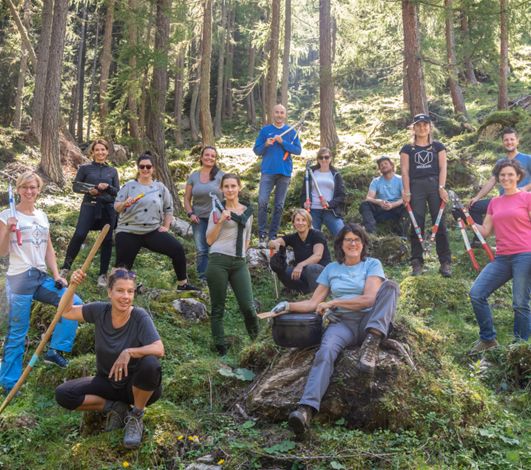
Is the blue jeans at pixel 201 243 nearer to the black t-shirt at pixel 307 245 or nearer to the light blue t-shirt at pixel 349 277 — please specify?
the black t-shirt at pixel 307 245

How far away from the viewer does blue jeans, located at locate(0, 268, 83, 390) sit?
5.04 metres

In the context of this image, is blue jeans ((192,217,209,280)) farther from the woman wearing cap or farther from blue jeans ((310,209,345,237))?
the woman wearing cap

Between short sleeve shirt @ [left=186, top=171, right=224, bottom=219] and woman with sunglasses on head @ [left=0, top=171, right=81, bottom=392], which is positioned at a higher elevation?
short sleeve shirt @ [left=186, top=171, right=224, bottom=219]

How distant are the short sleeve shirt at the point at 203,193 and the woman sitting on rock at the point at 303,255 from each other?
42.3 inches

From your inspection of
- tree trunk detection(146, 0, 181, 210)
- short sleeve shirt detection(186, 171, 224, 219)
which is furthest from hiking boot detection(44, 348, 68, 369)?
tree trunk detection(146, 0, 181, 210)

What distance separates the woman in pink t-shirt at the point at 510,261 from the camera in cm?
546

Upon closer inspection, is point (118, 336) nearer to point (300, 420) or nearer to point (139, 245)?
point (300, 420)

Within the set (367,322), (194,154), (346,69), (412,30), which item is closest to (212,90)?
(194,154)

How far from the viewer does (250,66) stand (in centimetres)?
3191

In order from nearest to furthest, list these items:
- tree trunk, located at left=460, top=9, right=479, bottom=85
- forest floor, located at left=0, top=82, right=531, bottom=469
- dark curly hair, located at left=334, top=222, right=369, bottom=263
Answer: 1. forest floor, located at left=0, top=82, right=531, bottom=469
2. dark curly hair, located at left=334, top=222, right=369, bottom=263
3. tree trunk, located at left=460, top=9, right=479, bottom=85

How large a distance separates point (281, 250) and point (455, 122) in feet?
40.0

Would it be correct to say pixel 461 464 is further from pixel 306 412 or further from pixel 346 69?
pixel 346 69

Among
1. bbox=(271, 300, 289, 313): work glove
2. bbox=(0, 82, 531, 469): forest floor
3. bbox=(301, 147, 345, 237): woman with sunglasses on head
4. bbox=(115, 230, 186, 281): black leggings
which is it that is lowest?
bbox=(0, 82, 531, 469): forest floor

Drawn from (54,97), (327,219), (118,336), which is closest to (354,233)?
(118,336)
